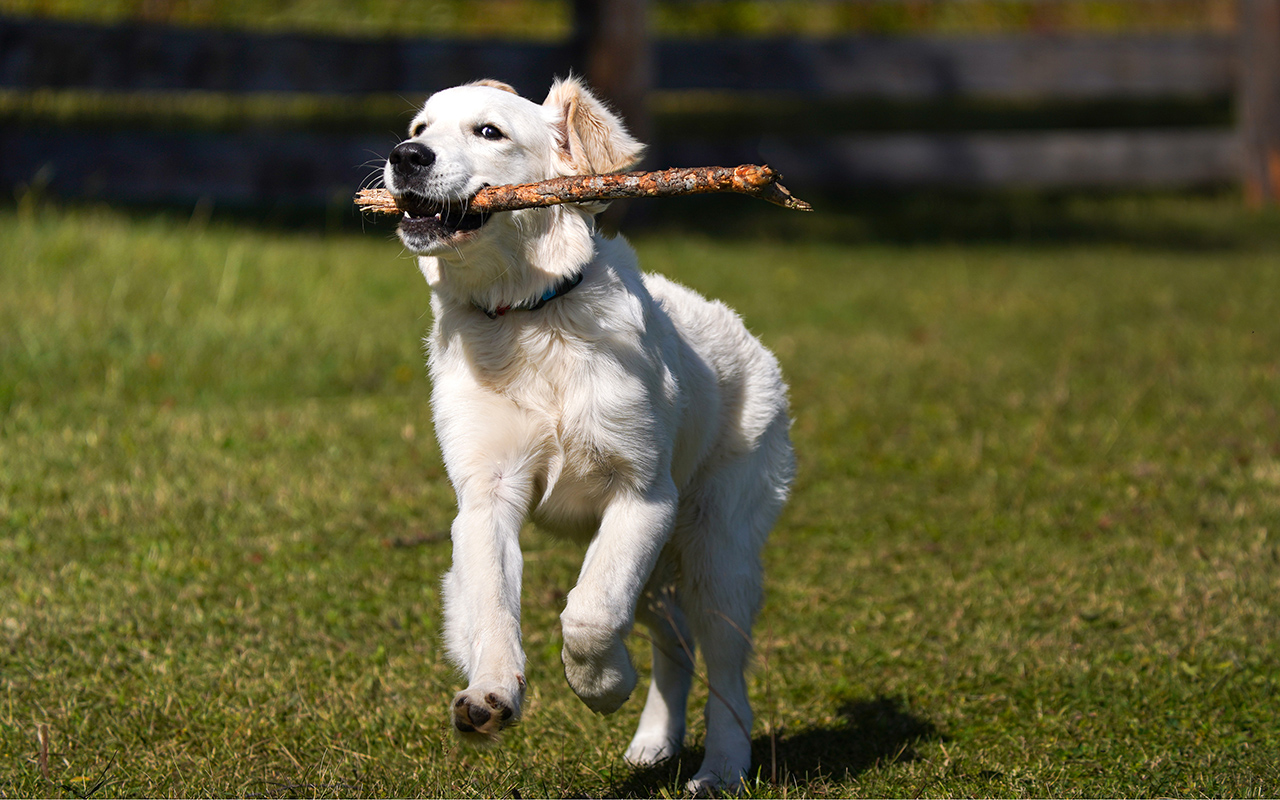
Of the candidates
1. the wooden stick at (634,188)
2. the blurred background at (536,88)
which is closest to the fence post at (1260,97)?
the blurred background at (536,88)

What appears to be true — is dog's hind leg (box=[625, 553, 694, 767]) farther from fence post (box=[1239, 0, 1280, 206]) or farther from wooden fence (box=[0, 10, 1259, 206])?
fence post (box=[1239, 0, 1280, 206])

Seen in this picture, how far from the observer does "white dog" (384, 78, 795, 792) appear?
311 centimetres

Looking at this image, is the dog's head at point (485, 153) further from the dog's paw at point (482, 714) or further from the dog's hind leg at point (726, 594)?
the dog's paw at point (482, 714)

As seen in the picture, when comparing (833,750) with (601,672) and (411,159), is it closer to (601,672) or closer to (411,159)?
(601,672)

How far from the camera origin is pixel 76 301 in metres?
7.73

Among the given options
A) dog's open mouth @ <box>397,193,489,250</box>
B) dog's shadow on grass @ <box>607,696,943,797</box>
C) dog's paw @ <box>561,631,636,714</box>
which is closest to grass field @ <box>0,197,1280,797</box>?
dog's shadow on grass @ <box>607,696,943,797</box>

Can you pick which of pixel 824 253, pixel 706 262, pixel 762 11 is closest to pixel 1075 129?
pixel 762 11

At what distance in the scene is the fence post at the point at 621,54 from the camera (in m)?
11.4

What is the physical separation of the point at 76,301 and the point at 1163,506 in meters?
5.98

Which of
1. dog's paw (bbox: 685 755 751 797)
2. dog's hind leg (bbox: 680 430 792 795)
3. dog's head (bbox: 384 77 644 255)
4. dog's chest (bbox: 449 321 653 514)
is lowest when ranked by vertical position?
dog's paw (bbox: 685 755 751 797)

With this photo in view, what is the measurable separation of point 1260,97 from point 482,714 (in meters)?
12.8

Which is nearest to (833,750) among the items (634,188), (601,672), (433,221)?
(601,672)

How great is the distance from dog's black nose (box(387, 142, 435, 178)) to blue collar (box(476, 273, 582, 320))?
400 millimetres

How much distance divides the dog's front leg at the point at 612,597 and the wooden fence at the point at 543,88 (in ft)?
28.0
